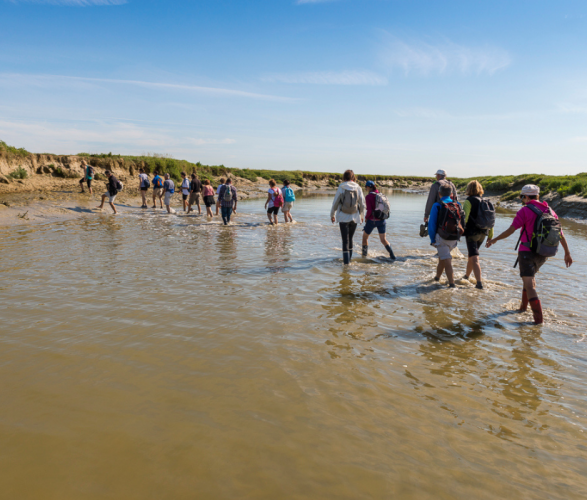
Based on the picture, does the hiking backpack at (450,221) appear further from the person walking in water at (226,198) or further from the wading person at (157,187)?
the wading person at (157,187)

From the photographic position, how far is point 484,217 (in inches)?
294

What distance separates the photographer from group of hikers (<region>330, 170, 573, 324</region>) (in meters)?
5.78

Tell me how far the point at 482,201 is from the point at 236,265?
5.84 m

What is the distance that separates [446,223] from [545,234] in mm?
1899

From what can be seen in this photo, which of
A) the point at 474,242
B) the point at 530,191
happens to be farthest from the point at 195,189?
the point at 530,191

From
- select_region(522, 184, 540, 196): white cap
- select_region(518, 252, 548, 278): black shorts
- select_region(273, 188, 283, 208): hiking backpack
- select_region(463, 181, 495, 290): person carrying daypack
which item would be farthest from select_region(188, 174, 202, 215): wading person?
select_region(518, 252, 548, 278): black shorts

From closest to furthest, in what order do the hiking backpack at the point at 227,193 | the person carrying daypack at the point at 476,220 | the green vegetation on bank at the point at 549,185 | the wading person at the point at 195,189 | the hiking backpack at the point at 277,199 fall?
the person carrying daypack at the point at 476,220
the hiking backpack at the point at 227,193
the hiking backpack at the point at 277,199
the wading person at the point at 195,189
the green vegetation on bank at the point at 549,185

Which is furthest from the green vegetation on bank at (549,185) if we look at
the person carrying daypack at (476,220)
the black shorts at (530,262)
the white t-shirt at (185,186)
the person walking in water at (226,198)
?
the white t-shirt at (185,186)

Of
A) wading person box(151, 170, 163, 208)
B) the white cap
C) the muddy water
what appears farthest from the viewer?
wading person box(151, 170, 163, 208)

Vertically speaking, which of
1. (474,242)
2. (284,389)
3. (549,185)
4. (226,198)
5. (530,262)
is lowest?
(284,389)

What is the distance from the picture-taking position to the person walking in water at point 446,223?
290 inches

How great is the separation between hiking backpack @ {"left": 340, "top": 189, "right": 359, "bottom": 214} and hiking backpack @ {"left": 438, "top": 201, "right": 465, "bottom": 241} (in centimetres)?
233

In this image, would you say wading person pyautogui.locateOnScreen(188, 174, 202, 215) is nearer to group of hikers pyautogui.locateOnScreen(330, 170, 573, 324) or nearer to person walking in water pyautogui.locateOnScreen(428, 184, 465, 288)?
group of hikers pyautogui.locateOnScreen(330, 170, 573, 324)

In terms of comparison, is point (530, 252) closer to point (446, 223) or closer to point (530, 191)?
point (530, 191)
